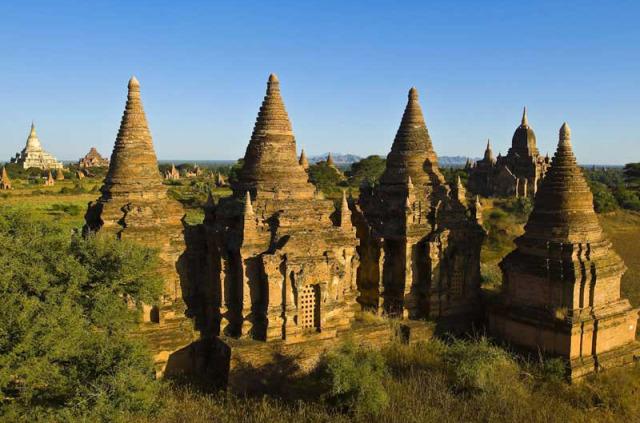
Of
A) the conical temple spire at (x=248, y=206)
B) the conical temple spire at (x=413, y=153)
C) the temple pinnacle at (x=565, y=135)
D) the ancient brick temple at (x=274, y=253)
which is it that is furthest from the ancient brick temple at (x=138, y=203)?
the temple pinnacle at (x=565, y=135)

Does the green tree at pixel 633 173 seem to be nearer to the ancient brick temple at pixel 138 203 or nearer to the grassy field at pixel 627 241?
the grassy field at pixel 627 241

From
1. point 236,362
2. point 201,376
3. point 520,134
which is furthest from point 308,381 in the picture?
point 520,134

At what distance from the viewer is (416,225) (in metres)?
19.7

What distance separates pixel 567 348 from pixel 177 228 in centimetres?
1265

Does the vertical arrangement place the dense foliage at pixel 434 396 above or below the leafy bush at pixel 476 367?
below

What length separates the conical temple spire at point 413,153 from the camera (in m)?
21.1

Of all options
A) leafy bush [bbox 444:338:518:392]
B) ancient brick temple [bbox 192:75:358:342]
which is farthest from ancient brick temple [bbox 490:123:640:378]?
ancient brick temple [bbox 192:75:358:342]

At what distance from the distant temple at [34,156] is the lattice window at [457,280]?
13745 centimetres

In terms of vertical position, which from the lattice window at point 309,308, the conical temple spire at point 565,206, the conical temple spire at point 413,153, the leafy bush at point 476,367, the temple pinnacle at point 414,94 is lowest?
the leafy bush at point 476,367

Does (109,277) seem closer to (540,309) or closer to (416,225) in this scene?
(416,225)

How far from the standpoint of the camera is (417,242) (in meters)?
19.6

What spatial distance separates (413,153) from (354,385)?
10407mm

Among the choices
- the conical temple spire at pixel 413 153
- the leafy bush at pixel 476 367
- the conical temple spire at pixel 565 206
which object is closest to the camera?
the leafy bush at pixel 476 367

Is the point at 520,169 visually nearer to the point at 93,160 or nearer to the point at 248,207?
the point at 248,207
